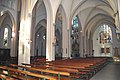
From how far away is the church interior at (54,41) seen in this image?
6.73 m

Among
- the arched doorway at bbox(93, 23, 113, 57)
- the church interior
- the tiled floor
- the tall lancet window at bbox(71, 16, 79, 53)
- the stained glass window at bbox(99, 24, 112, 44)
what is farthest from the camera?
the stained glass window at bbox(99, 24, 112, 44)

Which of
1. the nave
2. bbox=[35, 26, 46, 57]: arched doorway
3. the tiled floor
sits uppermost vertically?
bbox=[35, 26, 46, 57]: arched doorway

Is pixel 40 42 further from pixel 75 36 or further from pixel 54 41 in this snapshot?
pixel 54 41

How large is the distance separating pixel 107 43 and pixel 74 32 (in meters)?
11.2

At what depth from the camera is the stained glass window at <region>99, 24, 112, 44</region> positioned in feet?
118

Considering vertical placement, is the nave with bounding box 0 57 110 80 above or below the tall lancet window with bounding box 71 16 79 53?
Result: below

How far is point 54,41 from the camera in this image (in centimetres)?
1575

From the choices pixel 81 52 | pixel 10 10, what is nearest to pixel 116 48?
pixel 81 52

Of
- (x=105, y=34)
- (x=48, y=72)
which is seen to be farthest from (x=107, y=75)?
(x=105, y=34)

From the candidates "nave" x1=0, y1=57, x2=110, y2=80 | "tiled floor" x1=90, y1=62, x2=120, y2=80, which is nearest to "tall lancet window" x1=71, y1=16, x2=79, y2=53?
"tiled floor" x1=90, y1=62, x2=120, y2=80

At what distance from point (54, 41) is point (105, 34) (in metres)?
24.8

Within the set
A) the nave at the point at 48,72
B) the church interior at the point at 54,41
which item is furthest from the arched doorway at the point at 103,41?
the nave at the point at 48,72

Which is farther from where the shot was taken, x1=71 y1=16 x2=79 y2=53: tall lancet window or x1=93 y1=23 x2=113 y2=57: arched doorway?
x1=93 y1=23 x2=113 y2=57: arched doorway

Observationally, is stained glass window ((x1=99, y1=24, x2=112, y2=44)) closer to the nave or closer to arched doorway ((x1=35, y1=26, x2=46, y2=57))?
arched doorway ((x1=35, y1=26, x2=46, y2=57))
